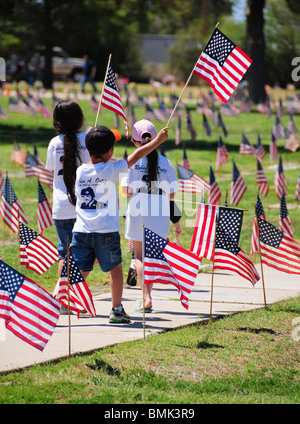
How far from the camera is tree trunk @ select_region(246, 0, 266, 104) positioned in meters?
33.7

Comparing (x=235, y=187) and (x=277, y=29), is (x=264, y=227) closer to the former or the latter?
(x=235, y=187)

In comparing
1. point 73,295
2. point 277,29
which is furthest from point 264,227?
point 277,29

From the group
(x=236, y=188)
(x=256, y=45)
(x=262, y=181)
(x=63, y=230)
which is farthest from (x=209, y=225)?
(x=256, y=45)

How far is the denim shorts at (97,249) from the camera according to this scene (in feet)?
21.1

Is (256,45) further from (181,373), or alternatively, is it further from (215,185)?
(181,373)

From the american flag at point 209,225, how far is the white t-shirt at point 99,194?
4.38 ft

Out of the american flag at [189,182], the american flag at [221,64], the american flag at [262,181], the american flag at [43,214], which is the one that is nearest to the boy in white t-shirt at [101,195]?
the american flag at [221,64]

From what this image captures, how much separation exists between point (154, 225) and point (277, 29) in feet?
175

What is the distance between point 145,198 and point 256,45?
95.7 feet

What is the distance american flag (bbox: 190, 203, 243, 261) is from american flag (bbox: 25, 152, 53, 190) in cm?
532

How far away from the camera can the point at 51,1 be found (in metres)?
42.2

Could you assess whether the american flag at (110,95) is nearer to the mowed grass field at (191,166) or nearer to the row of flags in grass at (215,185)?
the mowed grass field at (191,166)

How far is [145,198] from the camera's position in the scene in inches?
278

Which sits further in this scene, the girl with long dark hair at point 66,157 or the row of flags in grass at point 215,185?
the row of flags in grass at point 215,185
